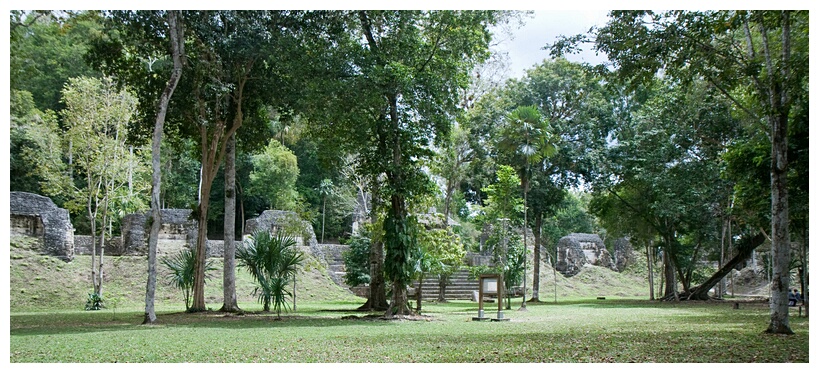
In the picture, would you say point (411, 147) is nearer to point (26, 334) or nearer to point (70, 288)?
point (26, 334)

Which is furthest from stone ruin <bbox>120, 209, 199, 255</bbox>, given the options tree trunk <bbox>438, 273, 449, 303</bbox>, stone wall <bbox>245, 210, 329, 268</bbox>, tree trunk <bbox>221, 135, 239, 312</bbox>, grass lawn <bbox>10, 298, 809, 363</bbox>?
grass lawn <bbox>10, 298, 809, 363</bbox>

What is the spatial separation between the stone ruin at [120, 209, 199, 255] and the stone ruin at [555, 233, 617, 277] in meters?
18.7

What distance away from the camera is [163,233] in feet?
82.7

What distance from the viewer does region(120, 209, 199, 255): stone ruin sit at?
922 inches

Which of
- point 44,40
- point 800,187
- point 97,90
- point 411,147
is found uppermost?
point 44,40

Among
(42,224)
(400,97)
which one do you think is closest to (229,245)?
(400,97)

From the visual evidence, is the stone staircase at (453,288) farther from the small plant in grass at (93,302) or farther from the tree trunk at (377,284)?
the small plant in grass at (93,302)

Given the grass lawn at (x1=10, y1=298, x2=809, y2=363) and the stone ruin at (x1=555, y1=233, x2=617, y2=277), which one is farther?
the stone ruin at (x1=555, y1=233, x2=617, y2=277)

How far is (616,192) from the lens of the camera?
25797 mm

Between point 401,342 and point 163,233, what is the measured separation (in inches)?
738

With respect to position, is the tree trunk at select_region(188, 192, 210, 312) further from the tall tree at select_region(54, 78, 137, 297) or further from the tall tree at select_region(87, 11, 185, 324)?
the tall tree at select_region(54, 78, 137, 297)

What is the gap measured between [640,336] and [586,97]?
1743 centimetres
